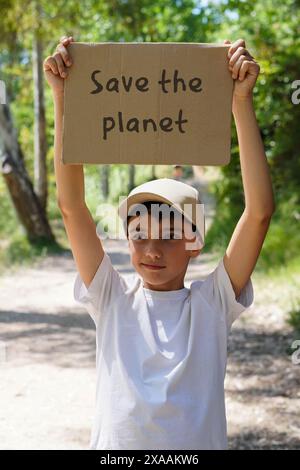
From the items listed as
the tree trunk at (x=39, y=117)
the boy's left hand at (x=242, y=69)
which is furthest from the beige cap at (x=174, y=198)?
the tree trunk at (x=39, y=117)

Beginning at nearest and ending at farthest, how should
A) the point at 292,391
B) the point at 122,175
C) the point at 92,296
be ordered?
the point at 92,296
the point at 292,391
the point at 122,175

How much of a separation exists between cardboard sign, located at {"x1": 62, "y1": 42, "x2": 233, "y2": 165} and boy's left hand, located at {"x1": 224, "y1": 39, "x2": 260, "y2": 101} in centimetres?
2

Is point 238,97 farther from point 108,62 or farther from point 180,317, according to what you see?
point 180,317

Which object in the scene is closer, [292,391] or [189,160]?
[189,160]

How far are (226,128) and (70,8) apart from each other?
1242cm

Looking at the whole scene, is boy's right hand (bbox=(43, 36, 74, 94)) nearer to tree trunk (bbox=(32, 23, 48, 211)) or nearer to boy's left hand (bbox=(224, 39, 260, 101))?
boy's left hand (bbox=(224, 39, 260, 101))

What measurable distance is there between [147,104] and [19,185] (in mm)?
11951

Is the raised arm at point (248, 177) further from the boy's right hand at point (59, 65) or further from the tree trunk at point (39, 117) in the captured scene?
the tree trunk at point (39, 117)

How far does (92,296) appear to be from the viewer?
2.55 metres

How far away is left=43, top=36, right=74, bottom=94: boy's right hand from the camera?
7.91ft

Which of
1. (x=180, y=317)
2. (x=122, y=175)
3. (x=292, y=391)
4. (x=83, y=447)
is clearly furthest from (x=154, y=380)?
(x=122, y=175)

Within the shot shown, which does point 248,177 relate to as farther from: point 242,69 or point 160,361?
point 160,361

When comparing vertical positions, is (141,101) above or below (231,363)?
above

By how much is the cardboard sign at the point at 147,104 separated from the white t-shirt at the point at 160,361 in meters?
0.36
